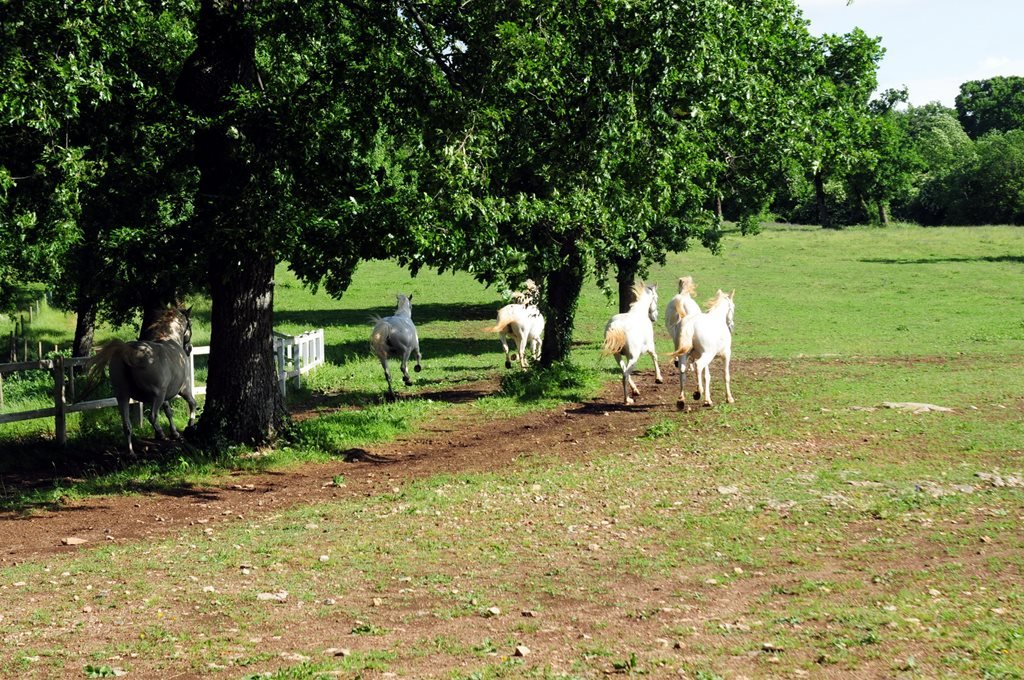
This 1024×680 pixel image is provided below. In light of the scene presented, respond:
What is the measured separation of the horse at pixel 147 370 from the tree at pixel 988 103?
141825mm

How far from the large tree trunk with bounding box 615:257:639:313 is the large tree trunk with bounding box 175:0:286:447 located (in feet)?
51.8

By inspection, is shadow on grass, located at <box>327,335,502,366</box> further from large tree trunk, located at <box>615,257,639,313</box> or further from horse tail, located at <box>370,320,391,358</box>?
horse tail, located at <box>370,320,391,358</box>

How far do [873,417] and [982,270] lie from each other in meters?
40.2

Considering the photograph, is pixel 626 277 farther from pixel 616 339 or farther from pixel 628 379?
pixel 628 379

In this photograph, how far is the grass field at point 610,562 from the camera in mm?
7504

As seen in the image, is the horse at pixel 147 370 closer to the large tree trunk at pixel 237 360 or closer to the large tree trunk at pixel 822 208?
the large tree trunk at pixel 237 360

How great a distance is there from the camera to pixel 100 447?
1802 cm

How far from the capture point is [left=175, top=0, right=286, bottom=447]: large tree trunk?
53.8 ft

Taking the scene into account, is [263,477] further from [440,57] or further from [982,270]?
[982,270]

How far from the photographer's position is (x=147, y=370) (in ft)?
57.6

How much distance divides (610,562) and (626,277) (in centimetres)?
2406

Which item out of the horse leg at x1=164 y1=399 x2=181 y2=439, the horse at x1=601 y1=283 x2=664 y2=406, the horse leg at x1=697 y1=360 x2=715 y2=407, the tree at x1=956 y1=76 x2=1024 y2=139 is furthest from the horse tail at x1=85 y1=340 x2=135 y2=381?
the tree at x1=956 y1=76 x2=1024 y2=139

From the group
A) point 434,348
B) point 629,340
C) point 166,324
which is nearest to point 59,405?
point 166,324

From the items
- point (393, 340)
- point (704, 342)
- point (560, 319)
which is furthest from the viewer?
point (560, 319)
